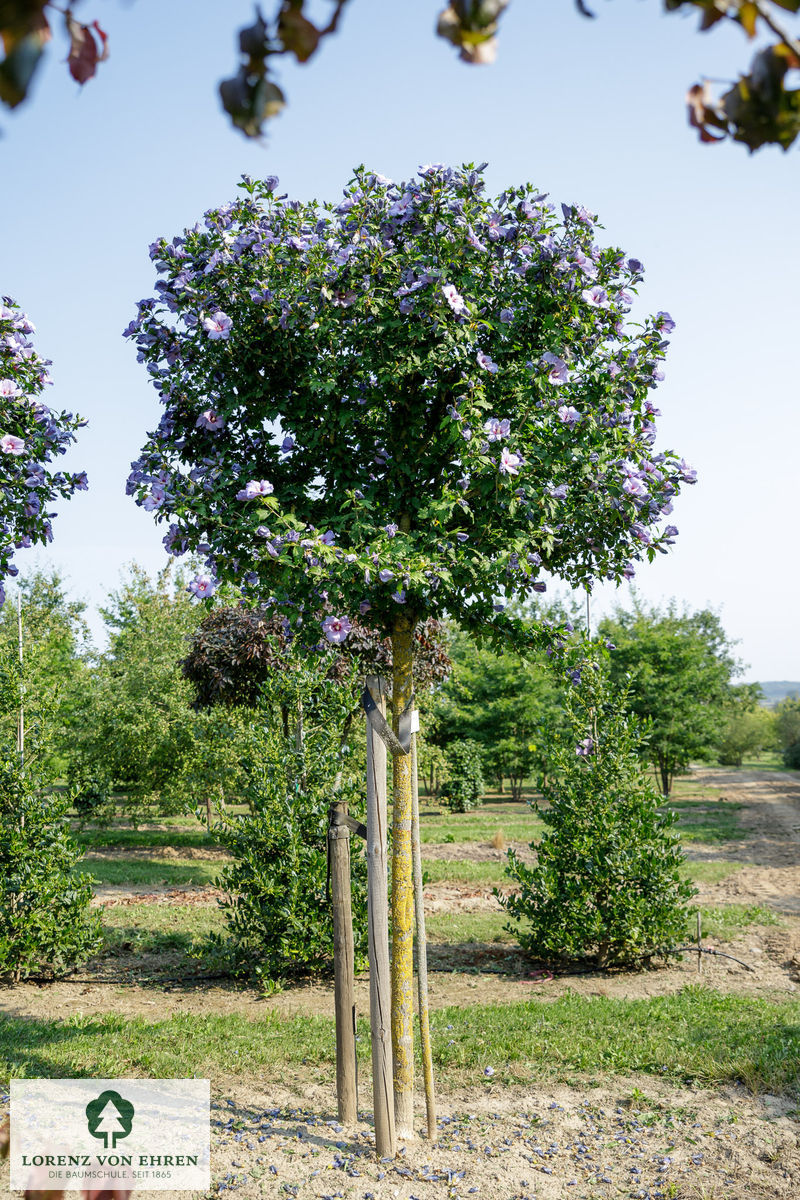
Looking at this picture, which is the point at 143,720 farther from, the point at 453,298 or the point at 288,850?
the point at 453,298

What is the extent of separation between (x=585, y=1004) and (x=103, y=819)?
594 inches

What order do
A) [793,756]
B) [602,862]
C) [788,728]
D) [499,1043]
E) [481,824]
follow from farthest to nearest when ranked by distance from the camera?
[788,728] < [793,756] < [481,824] < [602,862] < [499,1043]

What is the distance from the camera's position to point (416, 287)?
3.63 metres

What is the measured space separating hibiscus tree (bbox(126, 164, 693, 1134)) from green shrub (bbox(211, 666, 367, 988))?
2.91 meters

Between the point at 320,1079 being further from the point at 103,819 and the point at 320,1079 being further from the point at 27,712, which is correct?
the point at 103,819

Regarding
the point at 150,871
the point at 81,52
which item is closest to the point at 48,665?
the point at 150,871

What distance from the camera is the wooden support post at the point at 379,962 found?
3.82m

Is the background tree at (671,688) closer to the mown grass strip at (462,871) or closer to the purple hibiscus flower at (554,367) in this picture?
the mown grass strip at (462,871)

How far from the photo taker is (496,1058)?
506 cm

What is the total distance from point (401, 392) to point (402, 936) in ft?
8.24

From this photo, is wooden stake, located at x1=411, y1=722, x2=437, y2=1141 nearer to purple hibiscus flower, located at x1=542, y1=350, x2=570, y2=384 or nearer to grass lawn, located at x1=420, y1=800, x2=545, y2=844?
purple hibiscus flower, located at x1=542, y1=350, x2=570, y2=384

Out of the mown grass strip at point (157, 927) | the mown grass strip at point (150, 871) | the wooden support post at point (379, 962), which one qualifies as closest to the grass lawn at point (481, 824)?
the mown grass strip at point (150, 871)

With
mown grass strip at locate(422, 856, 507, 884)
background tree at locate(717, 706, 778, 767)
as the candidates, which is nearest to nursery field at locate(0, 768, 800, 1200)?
mown grass strip at locate(422, 856, 507, 884)

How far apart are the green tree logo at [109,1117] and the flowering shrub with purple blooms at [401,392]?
2.45 metres
